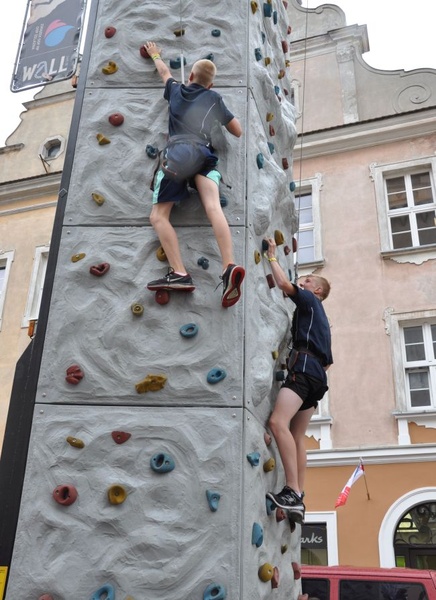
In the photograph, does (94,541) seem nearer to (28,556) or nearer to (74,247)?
(28,556)

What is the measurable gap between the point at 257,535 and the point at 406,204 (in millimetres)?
12015

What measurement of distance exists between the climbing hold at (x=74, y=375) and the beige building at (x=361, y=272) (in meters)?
7.98

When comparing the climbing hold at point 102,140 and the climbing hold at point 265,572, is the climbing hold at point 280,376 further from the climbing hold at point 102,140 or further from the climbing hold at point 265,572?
the climbing hold at point 102,140

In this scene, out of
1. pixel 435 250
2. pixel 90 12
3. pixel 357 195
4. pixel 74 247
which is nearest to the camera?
pixel 74 247

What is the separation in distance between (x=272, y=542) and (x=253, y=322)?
3.79 feet

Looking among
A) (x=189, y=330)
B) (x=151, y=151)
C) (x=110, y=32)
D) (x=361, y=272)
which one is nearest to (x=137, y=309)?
(x=189, y=330)

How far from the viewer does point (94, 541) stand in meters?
2.92

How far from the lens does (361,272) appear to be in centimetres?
1344

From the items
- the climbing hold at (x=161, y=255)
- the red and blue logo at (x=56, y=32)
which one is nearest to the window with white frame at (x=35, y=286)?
the red and blue logo at (x=56, y=32)

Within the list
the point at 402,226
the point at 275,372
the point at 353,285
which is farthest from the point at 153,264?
the point at 402,226

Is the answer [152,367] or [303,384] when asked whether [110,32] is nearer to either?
[152,367]

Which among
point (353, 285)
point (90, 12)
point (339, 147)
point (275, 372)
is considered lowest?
point (275, 372)

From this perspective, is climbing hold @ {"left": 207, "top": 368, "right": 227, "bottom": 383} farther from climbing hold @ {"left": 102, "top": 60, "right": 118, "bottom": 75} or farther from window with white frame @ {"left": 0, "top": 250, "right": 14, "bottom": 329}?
window with white frame @ {"left": 0, "top": 250, "right": 14, "bottom": 329}

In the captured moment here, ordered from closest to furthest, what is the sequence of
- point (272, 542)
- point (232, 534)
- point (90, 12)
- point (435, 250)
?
point (232, 534), point (272, 542), point (90, 12), point (435, 250)
